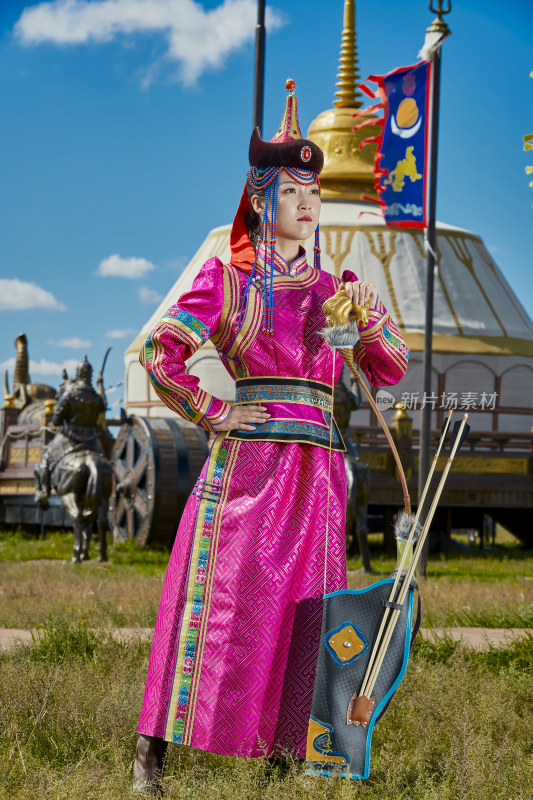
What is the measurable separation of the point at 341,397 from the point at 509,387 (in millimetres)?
9001

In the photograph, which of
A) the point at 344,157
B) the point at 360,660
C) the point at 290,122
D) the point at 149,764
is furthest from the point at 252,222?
the point at 344,157

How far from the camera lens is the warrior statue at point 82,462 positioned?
1028cm

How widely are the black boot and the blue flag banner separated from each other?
7.38 m

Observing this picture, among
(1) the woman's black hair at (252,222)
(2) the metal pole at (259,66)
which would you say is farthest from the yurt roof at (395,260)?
(1) the woman's black hair at (252,222)

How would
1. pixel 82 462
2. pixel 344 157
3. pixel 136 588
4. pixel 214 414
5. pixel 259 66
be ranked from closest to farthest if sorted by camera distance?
pixel 214 414, pixel 136 588, pixel 259 66, pixel 82 462, pixel 344 157

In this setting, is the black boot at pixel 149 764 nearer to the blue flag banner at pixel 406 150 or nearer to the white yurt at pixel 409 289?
the blue flag banner at pixel 406 150

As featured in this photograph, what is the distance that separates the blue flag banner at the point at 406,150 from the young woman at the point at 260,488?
21.8 feet

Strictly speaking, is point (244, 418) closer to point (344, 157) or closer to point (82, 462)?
point (82, 462)

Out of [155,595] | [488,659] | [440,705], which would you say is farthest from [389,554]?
[440,705]

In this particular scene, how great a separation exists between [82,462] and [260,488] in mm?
7303

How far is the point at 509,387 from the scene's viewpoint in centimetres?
1800

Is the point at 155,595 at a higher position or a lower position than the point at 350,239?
lower

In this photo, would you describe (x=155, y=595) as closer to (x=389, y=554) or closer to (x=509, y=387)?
(x=389, y=554)

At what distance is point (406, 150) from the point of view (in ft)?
32.9
